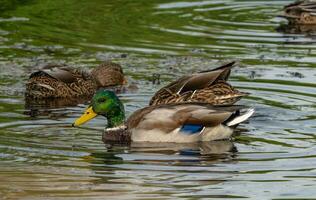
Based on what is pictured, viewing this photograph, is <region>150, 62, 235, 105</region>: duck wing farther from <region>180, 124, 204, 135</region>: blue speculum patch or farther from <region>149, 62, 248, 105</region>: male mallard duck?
<region>180, 124, 204, 135</region>: blue speculum patch

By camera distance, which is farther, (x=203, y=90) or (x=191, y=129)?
(x=203, y=90)

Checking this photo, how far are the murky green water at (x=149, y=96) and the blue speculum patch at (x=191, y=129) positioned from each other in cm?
16

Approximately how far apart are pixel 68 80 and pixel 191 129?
3659 mm

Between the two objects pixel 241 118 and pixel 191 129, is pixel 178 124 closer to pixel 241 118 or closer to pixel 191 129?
pixel 191 129

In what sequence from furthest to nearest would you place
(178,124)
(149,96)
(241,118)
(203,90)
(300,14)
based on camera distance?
(300,14)
(149,96)
(203,90)
(241,118)
(178,124)

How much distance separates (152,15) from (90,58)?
3.66 m

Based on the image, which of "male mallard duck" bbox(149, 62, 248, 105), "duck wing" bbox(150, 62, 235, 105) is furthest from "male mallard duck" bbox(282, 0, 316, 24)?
"duck wing" bbox(150, 62, 235, 105)

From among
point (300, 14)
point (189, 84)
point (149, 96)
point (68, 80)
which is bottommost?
point (149, 96)

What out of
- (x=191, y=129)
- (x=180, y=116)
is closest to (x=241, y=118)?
(x=191, y=129)

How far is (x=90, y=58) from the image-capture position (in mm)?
18734

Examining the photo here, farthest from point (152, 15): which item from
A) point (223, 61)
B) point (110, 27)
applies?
point (223, 61)

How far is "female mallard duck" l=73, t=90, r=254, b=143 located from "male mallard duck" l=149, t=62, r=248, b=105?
1348mm

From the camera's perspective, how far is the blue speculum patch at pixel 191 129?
1355 cm

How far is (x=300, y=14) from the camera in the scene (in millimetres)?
21875
